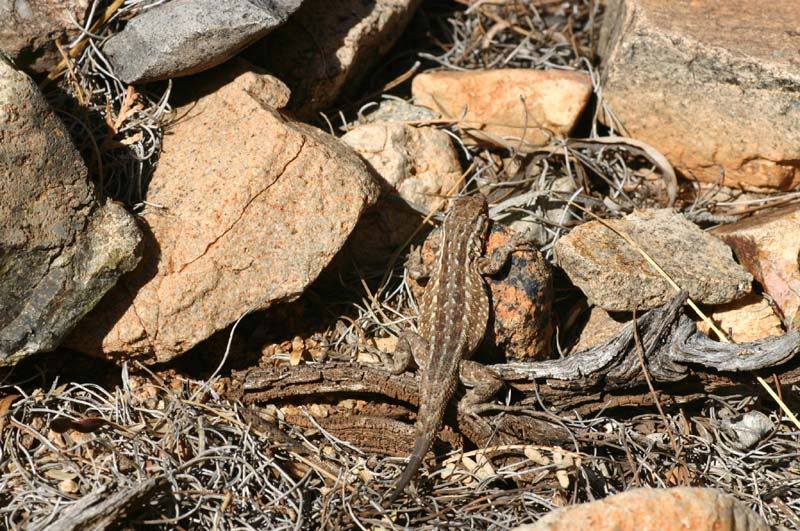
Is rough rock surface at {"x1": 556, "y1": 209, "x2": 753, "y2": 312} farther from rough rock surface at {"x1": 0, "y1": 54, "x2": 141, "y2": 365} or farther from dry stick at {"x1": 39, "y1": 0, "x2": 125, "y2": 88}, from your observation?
dry stick at {"x1": 39, "y1": 0, "x2": 125, "y2": 88}

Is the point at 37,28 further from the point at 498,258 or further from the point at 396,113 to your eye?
the point at 498,258

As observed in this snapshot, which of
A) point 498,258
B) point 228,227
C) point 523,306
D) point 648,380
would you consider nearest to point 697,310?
point 648,380

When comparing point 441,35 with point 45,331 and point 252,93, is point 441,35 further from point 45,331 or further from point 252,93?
point 45,331

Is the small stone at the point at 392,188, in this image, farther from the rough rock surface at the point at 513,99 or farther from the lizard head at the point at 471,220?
the rough rock surface at the point at 513,99

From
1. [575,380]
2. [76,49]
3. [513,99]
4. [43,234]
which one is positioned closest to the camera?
[43,234]

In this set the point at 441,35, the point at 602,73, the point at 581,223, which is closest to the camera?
the point at 581,223

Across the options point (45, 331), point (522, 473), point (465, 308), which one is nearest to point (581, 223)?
point (465, 308)

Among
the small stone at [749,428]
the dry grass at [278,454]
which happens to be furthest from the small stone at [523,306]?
the small stone at [749,428]
